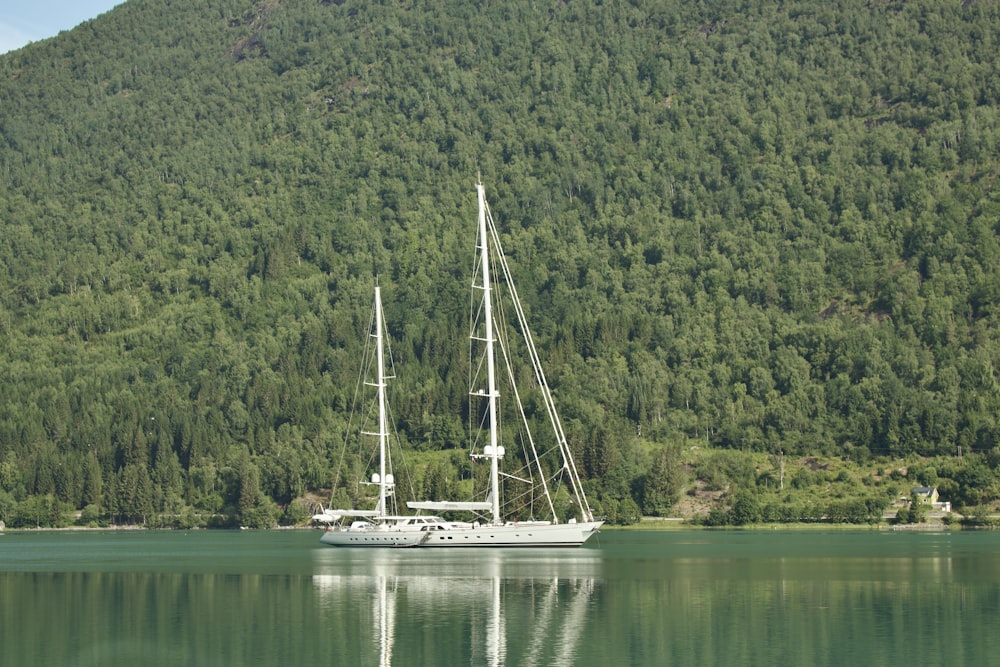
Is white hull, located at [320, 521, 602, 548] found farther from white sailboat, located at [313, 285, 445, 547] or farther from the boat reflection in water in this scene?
the boat reflection in water

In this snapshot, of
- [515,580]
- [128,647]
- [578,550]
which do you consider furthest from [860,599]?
[578,550]

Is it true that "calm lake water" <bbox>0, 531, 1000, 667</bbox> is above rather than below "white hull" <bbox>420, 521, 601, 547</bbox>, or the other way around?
below

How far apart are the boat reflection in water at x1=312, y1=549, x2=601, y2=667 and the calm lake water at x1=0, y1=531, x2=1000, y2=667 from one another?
0.16 metres

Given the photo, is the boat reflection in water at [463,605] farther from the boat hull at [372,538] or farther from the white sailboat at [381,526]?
the white sailboat at [381,526]

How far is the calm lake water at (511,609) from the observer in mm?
58812

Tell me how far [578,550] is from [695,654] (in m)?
63.9

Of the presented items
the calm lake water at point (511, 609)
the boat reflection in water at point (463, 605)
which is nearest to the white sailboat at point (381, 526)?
the calm lake water at point (511, 609)

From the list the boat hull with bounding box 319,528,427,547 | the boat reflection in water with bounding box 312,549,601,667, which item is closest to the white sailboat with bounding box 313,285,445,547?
the boat hull with bounding box 319,528,427,547

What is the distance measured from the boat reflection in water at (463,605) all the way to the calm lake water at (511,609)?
0.16 meters

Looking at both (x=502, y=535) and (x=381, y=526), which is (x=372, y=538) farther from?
(x=502, y=535)

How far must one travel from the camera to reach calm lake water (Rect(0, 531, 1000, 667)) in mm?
58812

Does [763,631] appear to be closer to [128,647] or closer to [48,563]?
[128,647]

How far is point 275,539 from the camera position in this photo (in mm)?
173875

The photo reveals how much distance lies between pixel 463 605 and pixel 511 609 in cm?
305
